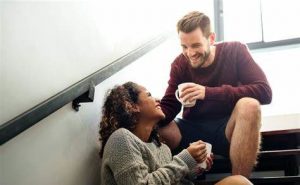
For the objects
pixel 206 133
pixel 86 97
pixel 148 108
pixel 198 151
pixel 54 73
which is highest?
pixel 54 73

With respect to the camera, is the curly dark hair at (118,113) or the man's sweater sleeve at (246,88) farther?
the man's sweater sleeve at (246,88)

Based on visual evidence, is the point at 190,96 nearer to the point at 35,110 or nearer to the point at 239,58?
the point at 239,58

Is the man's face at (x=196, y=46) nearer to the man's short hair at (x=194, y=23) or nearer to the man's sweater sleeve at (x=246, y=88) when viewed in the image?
the man's short hair at (x=194, y=23)

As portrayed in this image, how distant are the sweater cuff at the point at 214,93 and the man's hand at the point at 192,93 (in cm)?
2

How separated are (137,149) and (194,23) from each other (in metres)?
0.87

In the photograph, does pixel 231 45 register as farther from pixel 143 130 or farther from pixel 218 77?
pixel 143 130

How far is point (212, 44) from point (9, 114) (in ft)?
4.25

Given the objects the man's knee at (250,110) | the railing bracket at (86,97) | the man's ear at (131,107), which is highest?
the railing bracket at (86,97)

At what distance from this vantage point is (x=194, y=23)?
1910mm

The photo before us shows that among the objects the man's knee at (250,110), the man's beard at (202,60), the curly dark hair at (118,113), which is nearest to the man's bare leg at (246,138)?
the man's knee at (250,110)

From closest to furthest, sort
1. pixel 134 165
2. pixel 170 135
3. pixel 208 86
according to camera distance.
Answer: pixel 134 165
pixel 170 135
pixel 208 86

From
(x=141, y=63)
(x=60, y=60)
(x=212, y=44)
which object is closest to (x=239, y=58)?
(x=212, y=44)

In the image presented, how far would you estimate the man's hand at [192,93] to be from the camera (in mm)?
1623

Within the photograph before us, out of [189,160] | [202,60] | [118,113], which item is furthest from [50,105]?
[202,60]
